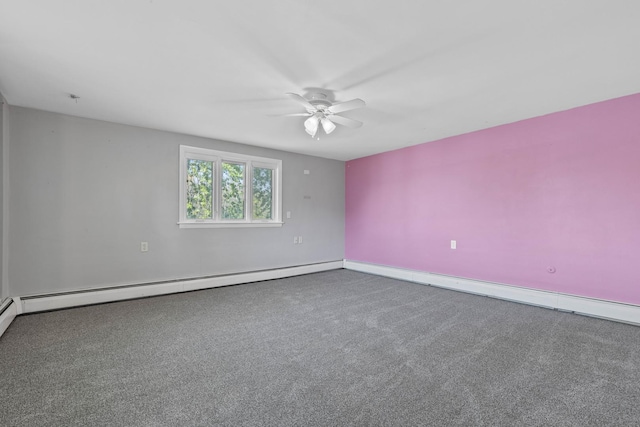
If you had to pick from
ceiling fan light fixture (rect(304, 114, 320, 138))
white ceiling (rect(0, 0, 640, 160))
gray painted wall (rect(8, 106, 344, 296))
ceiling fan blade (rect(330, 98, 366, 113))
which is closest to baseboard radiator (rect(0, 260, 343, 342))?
gray painted wall (rect(8, 106, 344, 296))

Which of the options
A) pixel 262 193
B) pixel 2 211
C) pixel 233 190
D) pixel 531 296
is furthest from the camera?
pixel 262 193

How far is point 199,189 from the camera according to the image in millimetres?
4391

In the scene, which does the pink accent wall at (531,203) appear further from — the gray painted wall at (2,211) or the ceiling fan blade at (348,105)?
the gray painted wall at (2,211)

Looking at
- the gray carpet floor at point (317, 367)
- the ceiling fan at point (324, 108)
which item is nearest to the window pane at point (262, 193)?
the gray carpet floor at point (317, 367)

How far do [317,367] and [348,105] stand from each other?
2.20 m

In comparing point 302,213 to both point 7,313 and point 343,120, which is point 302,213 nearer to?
point 343,120

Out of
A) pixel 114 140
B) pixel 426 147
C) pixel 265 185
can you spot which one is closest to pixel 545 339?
pixel 426 147

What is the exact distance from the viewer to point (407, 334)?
261cm

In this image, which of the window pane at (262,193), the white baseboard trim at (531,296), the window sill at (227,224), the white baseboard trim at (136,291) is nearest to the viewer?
the white baseboard trim at (531,296)

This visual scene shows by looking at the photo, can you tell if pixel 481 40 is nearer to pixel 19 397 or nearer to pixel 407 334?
pixel 407 334

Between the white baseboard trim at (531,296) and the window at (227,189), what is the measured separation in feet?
8.17

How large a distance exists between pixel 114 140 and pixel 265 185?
2.25 metres

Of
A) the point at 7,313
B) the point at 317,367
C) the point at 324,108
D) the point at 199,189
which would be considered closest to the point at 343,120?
the point at 324,108

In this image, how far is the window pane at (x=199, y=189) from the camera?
4301 mm
